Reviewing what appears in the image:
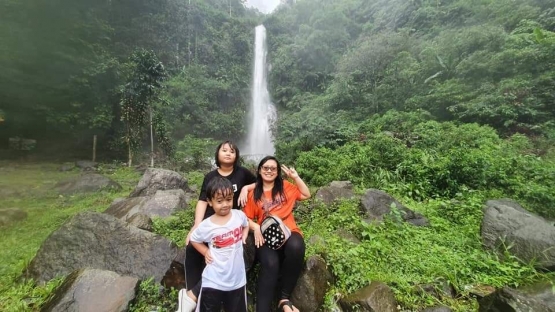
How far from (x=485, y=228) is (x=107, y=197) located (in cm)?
971

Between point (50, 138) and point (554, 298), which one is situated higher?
point (50, 138)

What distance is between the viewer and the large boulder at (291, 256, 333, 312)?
2.65 metres

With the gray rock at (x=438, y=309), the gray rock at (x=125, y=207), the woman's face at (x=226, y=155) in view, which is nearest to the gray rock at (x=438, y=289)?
the gray rock at (x=438, y=309)

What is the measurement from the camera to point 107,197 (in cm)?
870

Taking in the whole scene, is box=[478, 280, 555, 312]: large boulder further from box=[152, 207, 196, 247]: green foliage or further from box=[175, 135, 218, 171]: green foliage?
box=[175, 135, 218, 171]: green foliage

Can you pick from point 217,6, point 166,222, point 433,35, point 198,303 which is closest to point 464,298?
point 198,303

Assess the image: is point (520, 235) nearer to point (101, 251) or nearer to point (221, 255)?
point (221, 255)

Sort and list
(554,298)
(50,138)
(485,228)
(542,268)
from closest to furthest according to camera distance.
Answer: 1. (554,298)
2. (542,268)
3. (485,228)
4. (50,138)

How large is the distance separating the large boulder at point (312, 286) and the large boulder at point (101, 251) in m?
1.51

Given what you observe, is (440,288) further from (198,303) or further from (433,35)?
(433,35)

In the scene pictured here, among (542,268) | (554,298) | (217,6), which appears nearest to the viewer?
(554,298)

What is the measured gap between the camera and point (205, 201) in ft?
8.84

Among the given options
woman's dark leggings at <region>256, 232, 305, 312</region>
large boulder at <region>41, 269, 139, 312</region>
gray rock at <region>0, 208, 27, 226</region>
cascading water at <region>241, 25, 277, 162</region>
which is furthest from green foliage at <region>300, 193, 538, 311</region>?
cascading water at <region>241, 25, 277, 162</region>

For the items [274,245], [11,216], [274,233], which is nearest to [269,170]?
[274,233]
